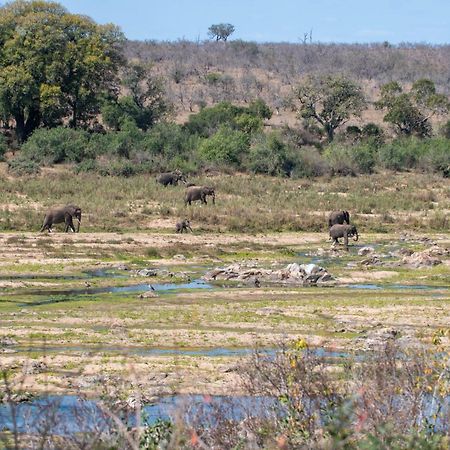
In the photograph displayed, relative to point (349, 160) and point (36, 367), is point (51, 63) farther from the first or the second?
point (36, 367)

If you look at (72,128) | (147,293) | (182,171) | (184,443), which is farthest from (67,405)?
(72,128)

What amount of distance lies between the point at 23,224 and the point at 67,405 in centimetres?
2303

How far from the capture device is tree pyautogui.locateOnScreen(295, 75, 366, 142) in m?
63.8

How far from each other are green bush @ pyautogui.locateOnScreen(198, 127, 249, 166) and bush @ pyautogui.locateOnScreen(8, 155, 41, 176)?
8.63 meters

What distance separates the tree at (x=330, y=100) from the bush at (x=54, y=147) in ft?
53.7

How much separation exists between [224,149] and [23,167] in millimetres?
9889

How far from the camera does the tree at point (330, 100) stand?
6384cm

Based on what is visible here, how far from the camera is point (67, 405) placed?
45.4 ft

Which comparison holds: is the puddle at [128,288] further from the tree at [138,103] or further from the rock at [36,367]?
the tree at [138,103]

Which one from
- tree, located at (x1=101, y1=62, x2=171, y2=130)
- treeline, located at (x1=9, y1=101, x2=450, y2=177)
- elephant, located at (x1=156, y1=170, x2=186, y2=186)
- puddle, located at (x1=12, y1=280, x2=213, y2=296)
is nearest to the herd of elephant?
puddle, located at (x1=12, y1=280, x2=213, y2=296)

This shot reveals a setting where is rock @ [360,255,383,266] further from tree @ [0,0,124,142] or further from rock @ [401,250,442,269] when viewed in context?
tree @ [0,0,124,142]

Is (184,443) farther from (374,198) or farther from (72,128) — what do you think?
(72,128)

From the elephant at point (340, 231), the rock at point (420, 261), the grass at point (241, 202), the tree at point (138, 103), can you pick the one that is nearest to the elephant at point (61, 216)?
the grass at point (241, 202)

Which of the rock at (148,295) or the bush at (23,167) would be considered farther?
the bush at (23,167)
